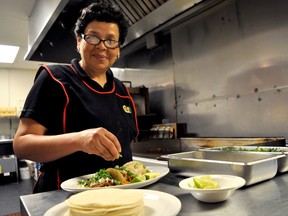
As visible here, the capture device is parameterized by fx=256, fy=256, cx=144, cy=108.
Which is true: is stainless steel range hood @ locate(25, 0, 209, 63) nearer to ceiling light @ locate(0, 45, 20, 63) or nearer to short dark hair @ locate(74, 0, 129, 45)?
short dark hair @ locate(74, 0, 129, 45)

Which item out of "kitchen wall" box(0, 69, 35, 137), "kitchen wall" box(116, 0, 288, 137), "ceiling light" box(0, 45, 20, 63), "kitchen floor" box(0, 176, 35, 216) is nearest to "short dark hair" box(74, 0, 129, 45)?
"kitchen wall" box(116, 0, 288, 137)

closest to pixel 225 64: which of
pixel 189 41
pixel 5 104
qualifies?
pixel 189 41

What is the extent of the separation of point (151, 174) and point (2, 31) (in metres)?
3.85

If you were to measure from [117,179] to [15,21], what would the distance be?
11.0 feet

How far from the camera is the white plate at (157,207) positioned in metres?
0.57

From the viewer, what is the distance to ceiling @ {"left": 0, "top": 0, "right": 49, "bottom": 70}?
2.95 m

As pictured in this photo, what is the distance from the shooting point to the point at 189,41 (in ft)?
7.67

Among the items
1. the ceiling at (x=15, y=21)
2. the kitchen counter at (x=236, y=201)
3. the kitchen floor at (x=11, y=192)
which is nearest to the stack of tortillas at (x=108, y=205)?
the kitchen counter at (x=236, y=201)

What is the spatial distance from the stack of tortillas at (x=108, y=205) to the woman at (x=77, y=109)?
0.96 feet

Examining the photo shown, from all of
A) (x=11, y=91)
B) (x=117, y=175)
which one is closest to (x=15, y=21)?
(x=117, y=175)

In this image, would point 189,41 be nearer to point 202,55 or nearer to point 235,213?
point 202,55

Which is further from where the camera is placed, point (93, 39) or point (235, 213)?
point (93, 39)

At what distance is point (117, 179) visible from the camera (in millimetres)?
899

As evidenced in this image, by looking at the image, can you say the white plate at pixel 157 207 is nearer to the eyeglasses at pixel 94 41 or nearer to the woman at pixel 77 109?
the woman at pixel 77 109
